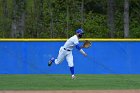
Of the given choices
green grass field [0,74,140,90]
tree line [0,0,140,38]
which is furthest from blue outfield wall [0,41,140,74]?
tree line [0,0,140,38]

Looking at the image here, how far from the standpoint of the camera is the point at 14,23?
30781 millimetres

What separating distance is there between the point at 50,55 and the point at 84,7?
76.9 feet

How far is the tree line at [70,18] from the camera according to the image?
118ft

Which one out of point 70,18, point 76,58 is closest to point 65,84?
point 76,58

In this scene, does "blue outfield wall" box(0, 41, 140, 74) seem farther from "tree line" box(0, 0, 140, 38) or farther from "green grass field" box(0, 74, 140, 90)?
"tree line" box(0, 0, 140, 38)

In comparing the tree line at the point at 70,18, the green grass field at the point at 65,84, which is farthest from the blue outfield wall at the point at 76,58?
the tree line at the point at 70,18

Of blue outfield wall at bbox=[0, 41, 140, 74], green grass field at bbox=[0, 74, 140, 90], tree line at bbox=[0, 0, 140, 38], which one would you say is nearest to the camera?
green grass field at bbox=[0, 74, 140, 90]

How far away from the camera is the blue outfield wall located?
1948 centimetres

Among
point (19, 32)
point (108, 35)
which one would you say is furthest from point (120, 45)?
point (108, 35)

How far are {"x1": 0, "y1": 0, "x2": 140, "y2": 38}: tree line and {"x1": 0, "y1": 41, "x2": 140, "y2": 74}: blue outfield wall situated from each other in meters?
13.8

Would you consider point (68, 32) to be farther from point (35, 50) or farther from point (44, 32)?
point (35, 50)

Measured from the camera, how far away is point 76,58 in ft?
64.7

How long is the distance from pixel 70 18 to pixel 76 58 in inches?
793

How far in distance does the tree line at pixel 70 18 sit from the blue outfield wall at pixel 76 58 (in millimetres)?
13775
